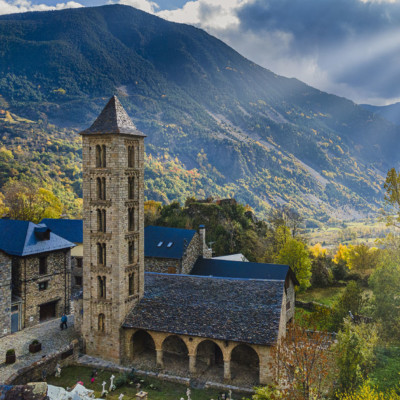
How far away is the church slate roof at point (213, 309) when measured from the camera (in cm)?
2303

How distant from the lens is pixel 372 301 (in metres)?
30.8

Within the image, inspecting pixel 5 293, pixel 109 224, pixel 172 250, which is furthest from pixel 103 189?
pixel 172 250

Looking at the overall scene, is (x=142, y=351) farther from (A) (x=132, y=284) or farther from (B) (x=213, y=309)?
(B) (x=213, y=309)

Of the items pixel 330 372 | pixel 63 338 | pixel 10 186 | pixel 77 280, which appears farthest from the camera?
pixel 10 186

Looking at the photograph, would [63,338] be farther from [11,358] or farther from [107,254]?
[107,254]

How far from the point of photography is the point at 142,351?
27.5m

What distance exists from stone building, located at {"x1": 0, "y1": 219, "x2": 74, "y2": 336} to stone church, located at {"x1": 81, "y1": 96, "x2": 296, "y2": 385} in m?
7.61

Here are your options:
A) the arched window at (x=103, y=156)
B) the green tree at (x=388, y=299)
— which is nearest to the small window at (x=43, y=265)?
the arched window at (x=103, y=156)

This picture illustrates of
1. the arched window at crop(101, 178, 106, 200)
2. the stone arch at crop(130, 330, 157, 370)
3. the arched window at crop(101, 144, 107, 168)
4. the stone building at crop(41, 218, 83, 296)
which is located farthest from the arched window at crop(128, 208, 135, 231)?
the stone building at crop(41, 218, 83, 296)

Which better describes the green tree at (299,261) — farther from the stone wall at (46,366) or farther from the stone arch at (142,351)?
the stone wall at (46,366)

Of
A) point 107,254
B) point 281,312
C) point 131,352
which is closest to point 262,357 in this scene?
point 281,312

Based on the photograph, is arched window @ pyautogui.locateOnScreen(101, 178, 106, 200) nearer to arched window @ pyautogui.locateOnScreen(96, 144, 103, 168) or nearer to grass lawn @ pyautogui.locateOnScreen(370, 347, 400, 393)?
arched window @ pyautogui.locateOnScreen(96, 144, 103, 168)

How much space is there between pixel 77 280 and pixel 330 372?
3086 cm

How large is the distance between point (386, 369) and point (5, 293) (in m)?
27.6
